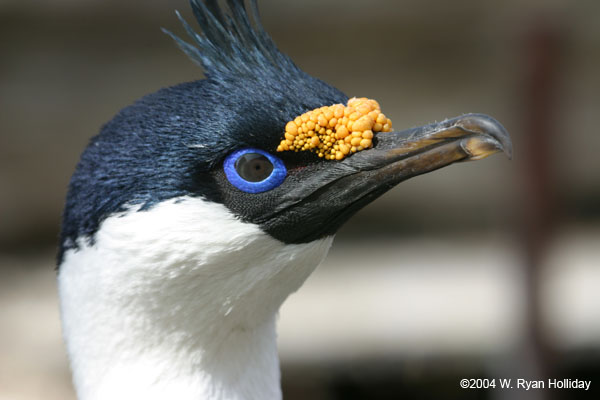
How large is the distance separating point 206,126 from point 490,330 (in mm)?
3851

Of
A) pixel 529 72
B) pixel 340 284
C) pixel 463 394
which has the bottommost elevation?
pixel 463 394

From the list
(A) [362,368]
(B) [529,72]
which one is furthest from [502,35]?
(A) [362,368]

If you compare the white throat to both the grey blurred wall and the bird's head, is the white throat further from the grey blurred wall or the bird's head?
the grey blurred wall

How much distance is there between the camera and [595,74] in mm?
5496

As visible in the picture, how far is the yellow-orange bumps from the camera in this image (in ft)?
7.07

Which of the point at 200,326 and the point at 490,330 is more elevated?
the point at 200,326

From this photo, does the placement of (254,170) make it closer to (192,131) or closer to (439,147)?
(192,131)

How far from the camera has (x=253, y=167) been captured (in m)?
2.16

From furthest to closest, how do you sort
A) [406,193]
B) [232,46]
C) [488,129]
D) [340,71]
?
[406,193]
[340,71]
[232,46]
[488,129]

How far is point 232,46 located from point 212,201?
510 millimetres

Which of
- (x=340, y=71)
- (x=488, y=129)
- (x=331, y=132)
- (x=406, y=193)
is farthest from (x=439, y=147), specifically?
(x=406, y=193)

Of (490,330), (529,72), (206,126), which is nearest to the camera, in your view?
(206,126)

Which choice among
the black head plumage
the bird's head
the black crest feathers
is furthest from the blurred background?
the bird's head

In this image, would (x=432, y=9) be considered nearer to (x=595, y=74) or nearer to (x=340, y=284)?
(x=595, y=74)
